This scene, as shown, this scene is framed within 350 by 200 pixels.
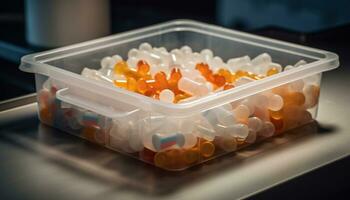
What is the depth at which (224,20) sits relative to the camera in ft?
5.56

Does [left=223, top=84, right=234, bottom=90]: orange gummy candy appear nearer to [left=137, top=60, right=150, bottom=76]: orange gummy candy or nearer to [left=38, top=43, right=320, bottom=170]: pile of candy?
[left=38, top=43, right=320, bottom=170]: pile of candy

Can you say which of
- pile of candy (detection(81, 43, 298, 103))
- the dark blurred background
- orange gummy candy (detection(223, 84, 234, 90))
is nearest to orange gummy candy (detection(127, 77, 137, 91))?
pile of candy (detection(81, 43, 298, 103))

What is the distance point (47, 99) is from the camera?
3.34 feet

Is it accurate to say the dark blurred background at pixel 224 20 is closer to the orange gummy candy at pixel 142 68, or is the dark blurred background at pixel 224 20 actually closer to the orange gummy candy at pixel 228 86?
the orange gummy candy at pixel 142 68

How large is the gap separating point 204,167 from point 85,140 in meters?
0.17

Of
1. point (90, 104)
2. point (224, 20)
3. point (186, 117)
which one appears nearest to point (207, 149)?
point (186, 117)

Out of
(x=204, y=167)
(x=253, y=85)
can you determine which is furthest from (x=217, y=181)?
(x=253, y=85)

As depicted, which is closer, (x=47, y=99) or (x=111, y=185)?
(x=111, y=185)

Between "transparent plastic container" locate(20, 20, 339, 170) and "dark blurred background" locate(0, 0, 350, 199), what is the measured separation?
163mm

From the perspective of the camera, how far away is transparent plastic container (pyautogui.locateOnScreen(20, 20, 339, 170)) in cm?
89

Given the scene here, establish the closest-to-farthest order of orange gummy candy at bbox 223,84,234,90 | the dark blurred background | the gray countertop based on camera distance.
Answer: the gray countertop
orange gummy candy at bbox 223,84,234,90
the dark blurred background

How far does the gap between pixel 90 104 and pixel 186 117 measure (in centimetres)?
13

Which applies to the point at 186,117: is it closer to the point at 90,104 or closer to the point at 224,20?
the point at 90,104

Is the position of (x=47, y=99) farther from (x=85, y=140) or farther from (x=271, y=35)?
(x=271, y=35)
